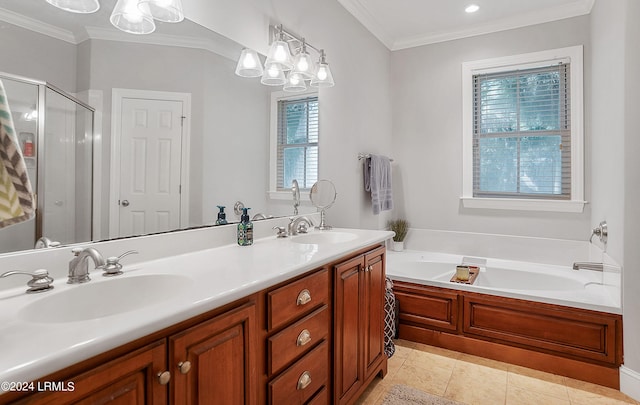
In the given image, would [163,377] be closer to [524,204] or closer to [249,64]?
[249,64]

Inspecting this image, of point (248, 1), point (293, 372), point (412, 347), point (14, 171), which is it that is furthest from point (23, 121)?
point (412, 347)

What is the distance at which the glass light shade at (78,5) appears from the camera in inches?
45.0

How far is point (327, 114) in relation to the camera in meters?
2.58

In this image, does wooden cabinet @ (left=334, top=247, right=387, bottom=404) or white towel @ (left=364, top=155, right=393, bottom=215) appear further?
white towel @ (left=364, top=155, right=393, bottom=215)

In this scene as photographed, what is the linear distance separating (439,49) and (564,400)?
3.10 meters

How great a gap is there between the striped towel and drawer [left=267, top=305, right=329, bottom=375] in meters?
0.80

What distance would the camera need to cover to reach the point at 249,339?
1.06m

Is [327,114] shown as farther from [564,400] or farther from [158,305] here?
[564,400]

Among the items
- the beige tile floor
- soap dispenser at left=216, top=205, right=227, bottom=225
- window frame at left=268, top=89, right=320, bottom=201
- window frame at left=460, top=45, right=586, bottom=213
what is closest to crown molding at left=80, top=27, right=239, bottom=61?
window frame at left=268, top=89, right=320, bottom=201

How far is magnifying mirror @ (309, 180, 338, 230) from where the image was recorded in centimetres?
241

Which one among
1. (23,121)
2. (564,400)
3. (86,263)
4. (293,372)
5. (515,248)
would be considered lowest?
(564,400)

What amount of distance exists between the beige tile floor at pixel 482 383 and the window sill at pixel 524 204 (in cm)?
146

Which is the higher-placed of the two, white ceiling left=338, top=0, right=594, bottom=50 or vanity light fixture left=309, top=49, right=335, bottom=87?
white ceiling left=338, top=0, right=594, bottom=50

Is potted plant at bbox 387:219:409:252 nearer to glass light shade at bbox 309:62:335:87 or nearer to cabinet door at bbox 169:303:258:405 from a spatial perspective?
glass light shade at bbox 309:62:335:87
